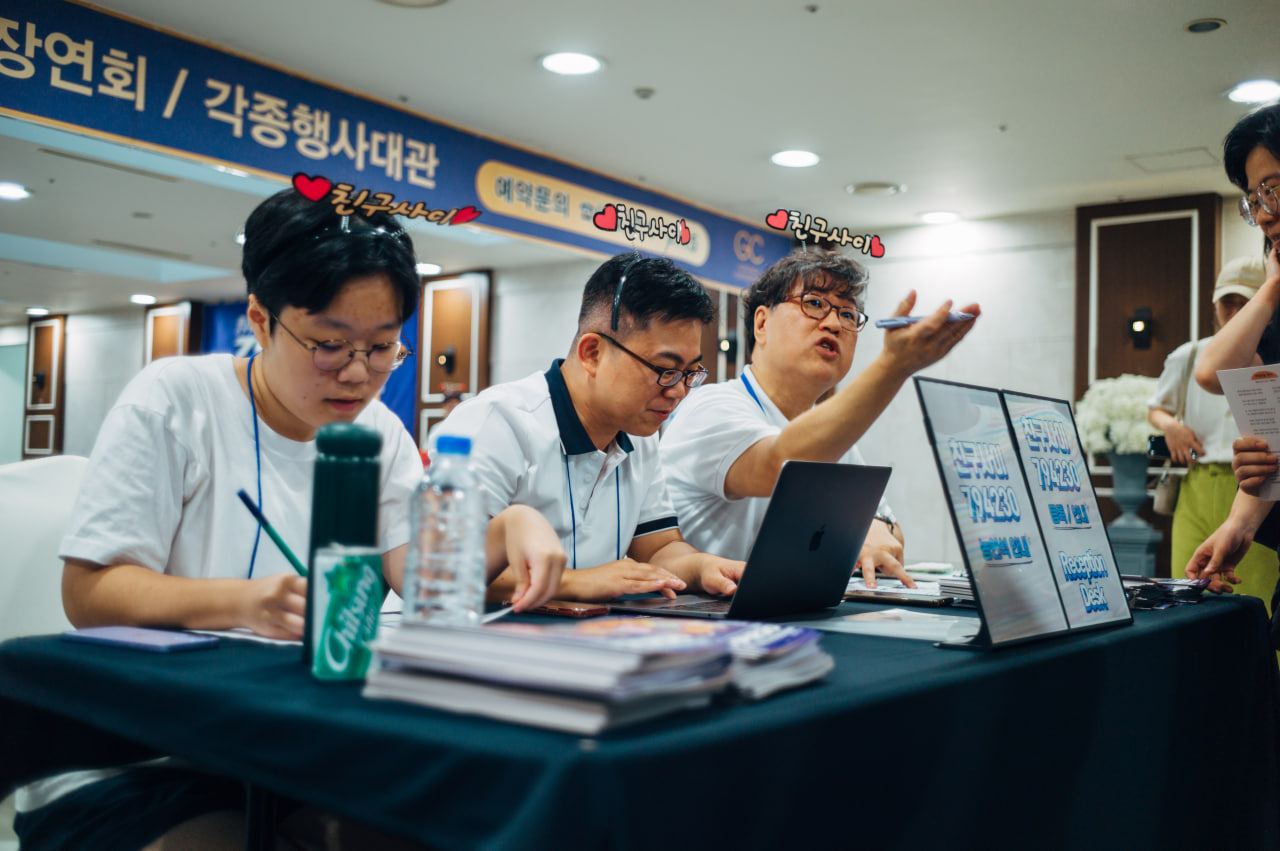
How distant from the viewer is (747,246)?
23.2ft

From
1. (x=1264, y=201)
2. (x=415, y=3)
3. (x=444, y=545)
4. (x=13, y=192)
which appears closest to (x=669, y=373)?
(x=444, y=545)

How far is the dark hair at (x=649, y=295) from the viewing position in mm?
1715

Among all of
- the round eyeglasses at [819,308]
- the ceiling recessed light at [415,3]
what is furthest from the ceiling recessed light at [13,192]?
the round eyeglasses at [819,308]

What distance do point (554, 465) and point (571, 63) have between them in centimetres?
323

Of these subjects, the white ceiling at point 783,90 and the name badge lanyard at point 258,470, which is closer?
the name badge lanyard at point 258,470

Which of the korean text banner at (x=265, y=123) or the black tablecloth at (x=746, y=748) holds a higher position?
the korean text banner at (x=265, y=123)

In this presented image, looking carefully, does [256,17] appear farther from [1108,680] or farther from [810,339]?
[1108,680]

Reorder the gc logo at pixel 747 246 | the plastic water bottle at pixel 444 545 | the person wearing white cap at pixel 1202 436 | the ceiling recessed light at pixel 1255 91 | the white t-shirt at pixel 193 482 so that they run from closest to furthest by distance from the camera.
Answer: the plastic water bottle at pixel 444 545 < the white t-shirt at pixel 193 482 < the person wearing white cap at pixel 1202 436 < the ceiling recessed light at pixel 1255 91 < the gc logo at pixel 747 246

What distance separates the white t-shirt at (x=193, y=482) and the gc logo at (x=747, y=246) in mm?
5638

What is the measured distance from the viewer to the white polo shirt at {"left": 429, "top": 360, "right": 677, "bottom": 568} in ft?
5.52

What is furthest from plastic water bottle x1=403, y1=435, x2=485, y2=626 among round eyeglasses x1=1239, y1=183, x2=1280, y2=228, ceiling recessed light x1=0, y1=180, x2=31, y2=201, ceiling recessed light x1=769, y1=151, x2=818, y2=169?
ceiling recessed light x1=0, y1=180, x2=31, y2=201

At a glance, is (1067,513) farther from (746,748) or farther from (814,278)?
(814,278)

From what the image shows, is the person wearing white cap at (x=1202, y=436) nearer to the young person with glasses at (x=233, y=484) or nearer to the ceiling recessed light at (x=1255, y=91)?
the ceiling recessed light at (x=1255, y=91)

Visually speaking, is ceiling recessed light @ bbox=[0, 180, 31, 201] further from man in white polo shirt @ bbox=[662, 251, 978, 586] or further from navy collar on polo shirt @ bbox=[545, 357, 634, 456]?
navy collar on polo shirt @ bbox=[545, 357, 634, 456]
